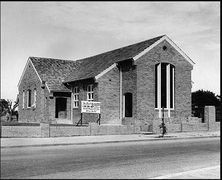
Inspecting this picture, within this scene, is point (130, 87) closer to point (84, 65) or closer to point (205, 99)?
point (84, 65)

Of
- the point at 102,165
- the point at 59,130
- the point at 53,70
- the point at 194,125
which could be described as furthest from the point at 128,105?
the point at 102,165

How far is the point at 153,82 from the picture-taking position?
30.3 meters

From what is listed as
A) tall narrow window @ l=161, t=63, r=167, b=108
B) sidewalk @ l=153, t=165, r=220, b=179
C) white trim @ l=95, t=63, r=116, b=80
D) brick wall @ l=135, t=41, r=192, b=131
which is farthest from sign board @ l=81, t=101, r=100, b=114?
sidewalk @ l=153, t=165, r=220, b=179

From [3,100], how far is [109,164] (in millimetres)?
40514

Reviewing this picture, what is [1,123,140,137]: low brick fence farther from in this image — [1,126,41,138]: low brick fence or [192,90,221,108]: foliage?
[192,90,221,108]: foliage

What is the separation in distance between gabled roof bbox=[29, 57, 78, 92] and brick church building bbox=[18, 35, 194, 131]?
0.65 feet

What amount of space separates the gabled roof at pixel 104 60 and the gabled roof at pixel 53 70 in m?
0.78

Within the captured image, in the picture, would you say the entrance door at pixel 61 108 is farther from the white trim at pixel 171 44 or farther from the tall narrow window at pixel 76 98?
the white trim at pixel 171 44

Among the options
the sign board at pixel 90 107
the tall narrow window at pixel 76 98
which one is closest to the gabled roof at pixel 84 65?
the tall narrow window at pixel 76 98

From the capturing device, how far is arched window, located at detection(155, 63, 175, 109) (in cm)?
3058

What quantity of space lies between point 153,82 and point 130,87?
1.93m

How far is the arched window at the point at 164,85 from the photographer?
30.6m

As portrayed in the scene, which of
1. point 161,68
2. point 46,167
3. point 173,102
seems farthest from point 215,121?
point 46,167

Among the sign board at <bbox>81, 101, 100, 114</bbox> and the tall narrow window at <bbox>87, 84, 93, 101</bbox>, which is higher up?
the tall narrow window at <bbox>87, 84, 93, 101</bbox>
